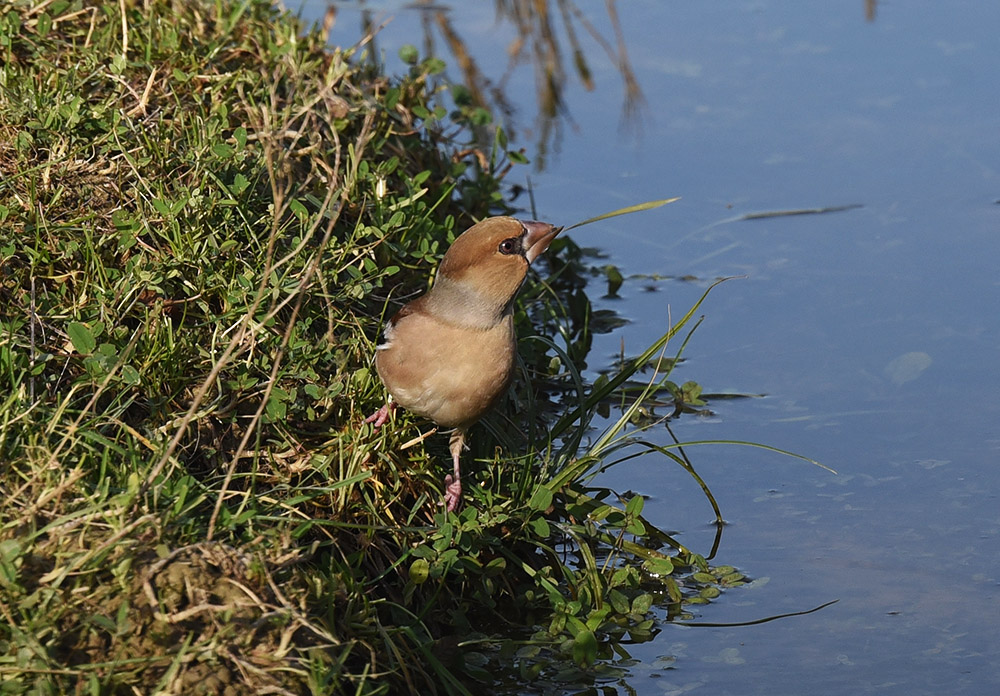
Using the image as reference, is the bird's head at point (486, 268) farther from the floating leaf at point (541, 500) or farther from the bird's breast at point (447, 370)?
the floating leaf at point (541, 500)

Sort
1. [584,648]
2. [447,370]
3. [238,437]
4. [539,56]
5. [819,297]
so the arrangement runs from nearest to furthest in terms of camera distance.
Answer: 1. [584,648]
2. [447,370]
3. [238,437]
4. [819,297]
5. [539,56]

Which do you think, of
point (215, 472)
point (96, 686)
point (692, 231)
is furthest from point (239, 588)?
point (692, 231)

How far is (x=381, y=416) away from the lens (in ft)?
14.7

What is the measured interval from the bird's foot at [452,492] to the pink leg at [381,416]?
1.02 feet

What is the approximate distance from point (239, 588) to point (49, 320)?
59.5 inches

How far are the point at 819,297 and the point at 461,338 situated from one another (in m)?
2.63

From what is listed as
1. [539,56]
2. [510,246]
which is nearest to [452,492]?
[510,246]

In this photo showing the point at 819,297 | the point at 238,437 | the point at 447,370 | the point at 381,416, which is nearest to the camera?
the point at 447,370

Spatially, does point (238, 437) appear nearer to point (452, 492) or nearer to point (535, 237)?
point (452, 492)

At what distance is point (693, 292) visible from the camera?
6434 millimetres

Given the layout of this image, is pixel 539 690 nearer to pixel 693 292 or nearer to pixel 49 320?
pixel 49 320

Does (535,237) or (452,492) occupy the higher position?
(535,237)

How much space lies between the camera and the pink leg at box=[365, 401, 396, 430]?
446 centimetres

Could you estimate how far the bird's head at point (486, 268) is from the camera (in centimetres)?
441
